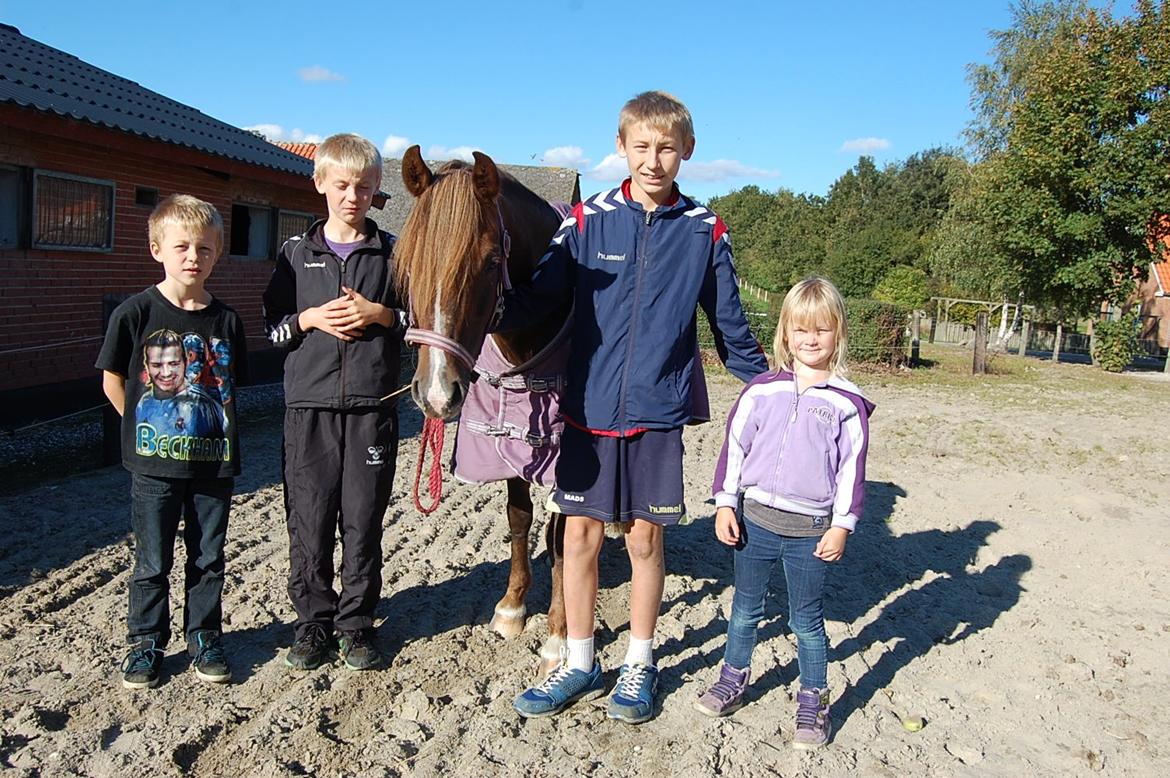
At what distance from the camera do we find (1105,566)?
484cm

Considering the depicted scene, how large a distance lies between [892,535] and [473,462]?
324cm

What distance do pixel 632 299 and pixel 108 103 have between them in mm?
7949

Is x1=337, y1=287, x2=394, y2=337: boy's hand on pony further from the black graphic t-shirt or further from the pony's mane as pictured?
the black graphic t-shirt

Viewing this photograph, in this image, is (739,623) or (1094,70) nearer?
(739,623)

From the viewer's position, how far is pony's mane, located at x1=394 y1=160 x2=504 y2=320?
96.7 inches

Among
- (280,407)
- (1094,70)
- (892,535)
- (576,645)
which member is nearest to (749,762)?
(576,645)

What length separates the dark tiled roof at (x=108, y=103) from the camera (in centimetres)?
704

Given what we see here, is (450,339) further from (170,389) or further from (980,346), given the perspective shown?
(980,346)

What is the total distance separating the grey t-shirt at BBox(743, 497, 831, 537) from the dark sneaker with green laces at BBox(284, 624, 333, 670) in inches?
65.9

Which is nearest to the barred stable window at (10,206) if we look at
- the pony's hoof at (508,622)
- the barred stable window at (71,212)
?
the barred stable window at (71,212)

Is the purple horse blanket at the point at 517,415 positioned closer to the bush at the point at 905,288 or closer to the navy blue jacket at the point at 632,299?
the navy blue jacket at the point at 632,299

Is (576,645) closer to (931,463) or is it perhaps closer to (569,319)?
(569,319)

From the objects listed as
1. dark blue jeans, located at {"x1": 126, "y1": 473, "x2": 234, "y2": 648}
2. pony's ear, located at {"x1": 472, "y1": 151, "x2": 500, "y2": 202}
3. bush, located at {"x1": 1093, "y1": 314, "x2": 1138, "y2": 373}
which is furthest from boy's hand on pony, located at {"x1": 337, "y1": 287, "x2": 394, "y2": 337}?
bush, located at {"x1": 1093, "y1": 314, "x2": 1138, "y2": 373}

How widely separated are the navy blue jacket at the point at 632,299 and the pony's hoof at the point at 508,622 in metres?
1.12
